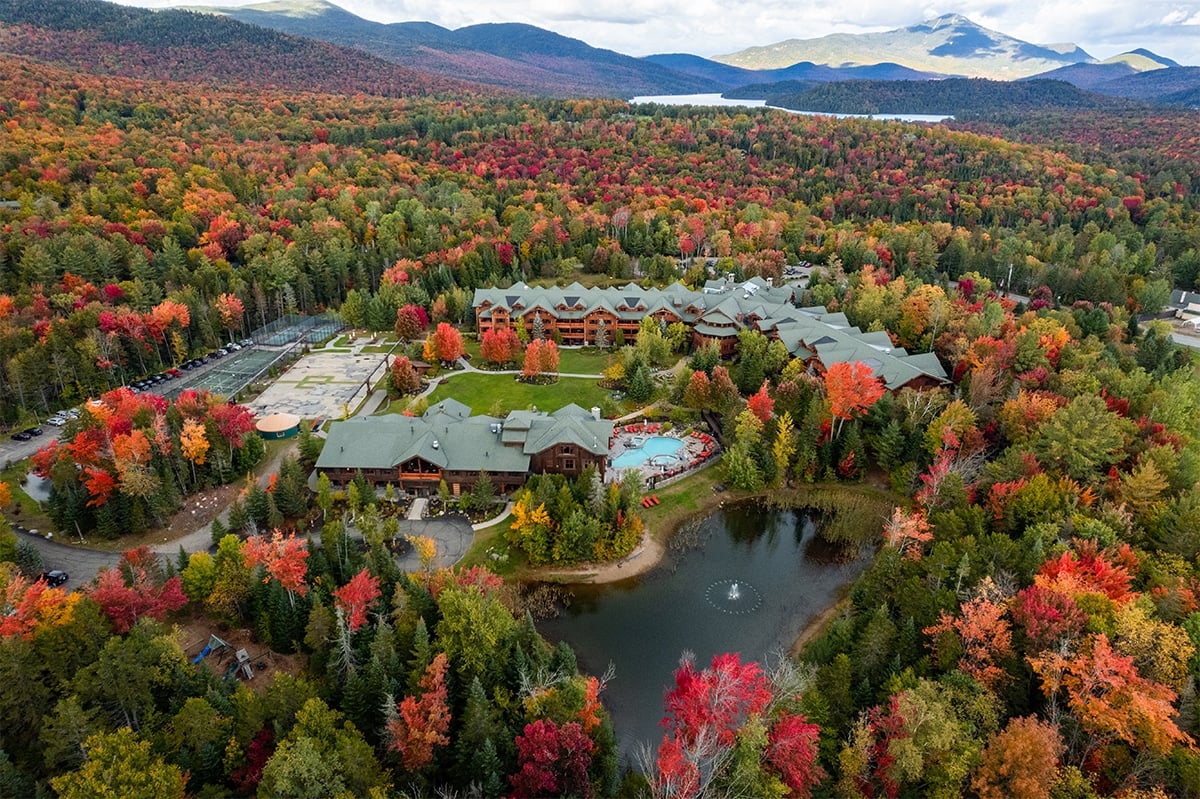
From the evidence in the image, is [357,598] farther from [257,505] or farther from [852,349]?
[852,349]

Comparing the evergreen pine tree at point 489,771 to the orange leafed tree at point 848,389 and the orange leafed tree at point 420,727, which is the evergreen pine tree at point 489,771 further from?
the orange leafed tree at point 848,389

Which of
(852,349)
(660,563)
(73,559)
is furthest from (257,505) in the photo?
(852,349)

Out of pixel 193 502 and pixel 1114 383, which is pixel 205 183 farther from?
pixel 1114 383

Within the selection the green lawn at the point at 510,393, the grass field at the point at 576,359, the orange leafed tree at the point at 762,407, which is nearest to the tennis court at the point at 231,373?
the green lawn at the point at 510,393

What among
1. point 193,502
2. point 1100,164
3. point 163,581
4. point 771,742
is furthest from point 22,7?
point 1100,164

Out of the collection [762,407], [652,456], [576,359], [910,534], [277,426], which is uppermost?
[762,407]
